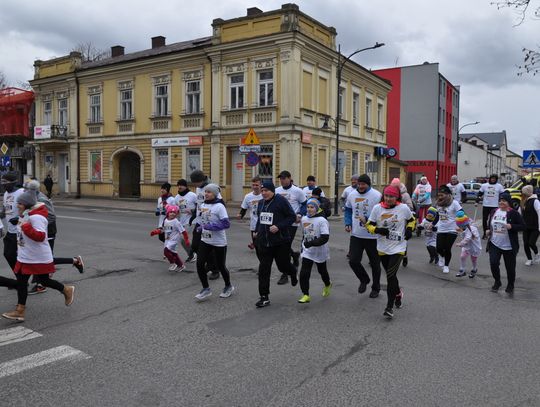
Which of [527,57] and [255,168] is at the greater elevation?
[527,57]

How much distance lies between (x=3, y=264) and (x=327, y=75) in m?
20.5

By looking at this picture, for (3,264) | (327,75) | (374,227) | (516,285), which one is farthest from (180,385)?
(327,75)

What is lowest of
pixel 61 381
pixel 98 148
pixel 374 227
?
pixel 61 381

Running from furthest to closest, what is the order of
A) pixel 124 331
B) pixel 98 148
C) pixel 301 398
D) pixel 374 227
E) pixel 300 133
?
pixel 98 148
pixel 300 133
pixel 374 227
pixel 124 331
pixel 301 398

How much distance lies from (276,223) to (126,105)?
86.0 feet

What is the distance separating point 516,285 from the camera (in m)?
8.04

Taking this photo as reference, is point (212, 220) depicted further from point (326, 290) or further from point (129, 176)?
point (129, 176)

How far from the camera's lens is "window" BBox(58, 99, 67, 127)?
111ft

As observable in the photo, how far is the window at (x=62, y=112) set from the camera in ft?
111

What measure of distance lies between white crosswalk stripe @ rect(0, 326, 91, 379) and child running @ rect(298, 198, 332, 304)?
2997mm

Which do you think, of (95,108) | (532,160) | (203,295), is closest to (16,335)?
(203,295)

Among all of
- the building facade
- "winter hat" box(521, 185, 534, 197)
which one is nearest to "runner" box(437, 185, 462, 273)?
"winter hat" box(521, 185, 534, 197)

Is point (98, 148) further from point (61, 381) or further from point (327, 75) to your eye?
point (61, 381)

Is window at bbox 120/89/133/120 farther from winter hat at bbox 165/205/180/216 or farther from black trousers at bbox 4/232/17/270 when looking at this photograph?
black trousers at bbox 4/232/17/270
